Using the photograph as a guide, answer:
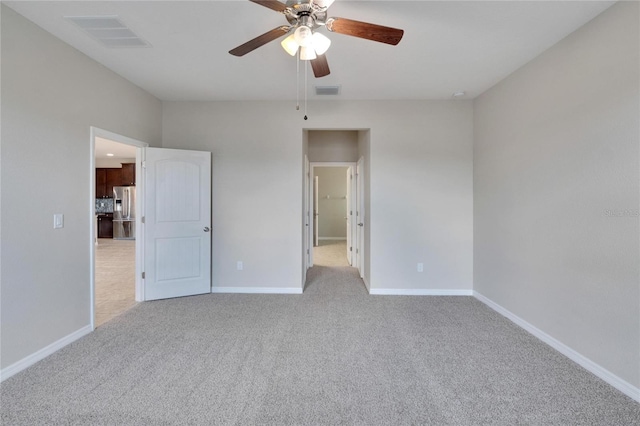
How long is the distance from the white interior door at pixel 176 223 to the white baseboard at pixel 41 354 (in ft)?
3.03

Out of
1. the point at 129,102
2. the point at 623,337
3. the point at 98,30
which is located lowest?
the point at 623,337

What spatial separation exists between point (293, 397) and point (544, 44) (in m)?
3.33

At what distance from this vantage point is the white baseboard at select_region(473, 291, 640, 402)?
5.83 feet

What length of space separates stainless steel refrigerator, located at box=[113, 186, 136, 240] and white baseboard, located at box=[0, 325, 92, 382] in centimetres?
651

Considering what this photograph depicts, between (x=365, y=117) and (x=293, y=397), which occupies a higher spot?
(x=365, y=117)

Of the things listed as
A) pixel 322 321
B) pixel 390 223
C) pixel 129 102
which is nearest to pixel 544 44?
pixel 390 223

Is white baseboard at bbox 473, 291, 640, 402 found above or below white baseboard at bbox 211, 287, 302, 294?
below

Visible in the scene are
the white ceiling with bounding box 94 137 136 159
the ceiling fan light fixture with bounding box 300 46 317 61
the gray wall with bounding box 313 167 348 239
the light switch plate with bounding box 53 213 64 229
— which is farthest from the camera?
the gray wall with bounding box 313 167 348 239

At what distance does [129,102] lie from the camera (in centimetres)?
310

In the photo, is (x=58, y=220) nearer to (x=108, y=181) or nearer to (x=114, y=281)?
(x=114, y=281)

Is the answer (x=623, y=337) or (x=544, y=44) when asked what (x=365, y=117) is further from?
(x=623, y=337)

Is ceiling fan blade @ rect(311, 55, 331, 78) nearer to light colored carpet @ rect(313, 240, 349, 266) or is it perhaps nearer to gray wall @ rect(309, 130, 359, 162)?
gray wall @ rect(309, 130, 359, 162)

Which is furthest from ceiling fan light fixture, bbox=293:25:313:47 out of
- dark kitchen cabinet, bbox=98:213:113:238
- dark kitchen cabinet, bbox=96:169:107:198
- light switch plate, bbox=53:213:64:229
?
dark kitchen cabinet, bbox=96:169:107:198

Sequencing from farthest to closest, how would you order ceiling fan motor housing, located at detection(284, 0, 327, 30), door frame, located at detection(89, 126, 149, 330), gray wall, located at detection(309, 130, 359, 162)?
gray wall, located at detection(309, 130, 359, 162) → door frame, located at detection(89, 126, 149, 330) → ceiling fan motor housing, located at detection(284, 0, 327, 30)
